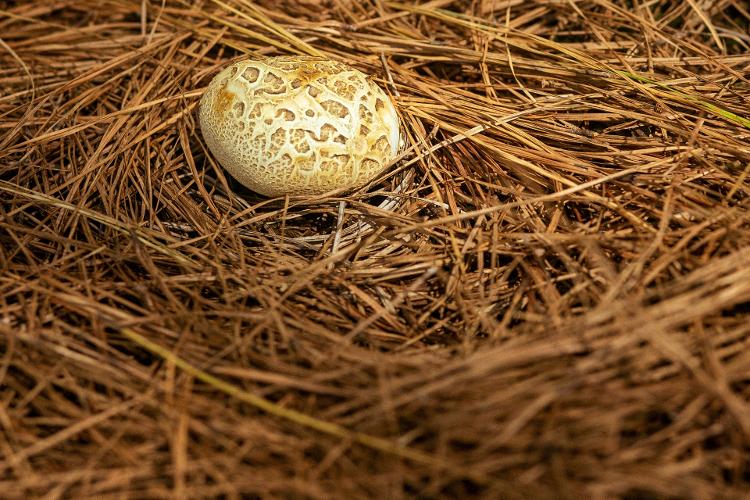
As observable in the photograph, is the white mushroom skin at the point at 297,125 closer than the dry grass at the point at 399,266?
No

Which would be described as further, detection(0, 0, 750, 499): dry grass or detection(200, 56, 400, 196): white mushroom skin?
detection(200, 56, 400, 196): white mushroom skin

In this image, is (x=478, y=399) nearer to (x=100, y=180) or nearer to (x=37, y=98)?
(x=100, y=180)

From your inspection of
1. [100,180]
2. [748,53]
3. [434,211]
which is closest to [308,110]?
[434,211]

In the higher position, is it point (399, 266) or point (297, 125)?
point (297, 125)

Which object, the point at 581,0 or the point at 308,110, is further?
the point at 581,0
